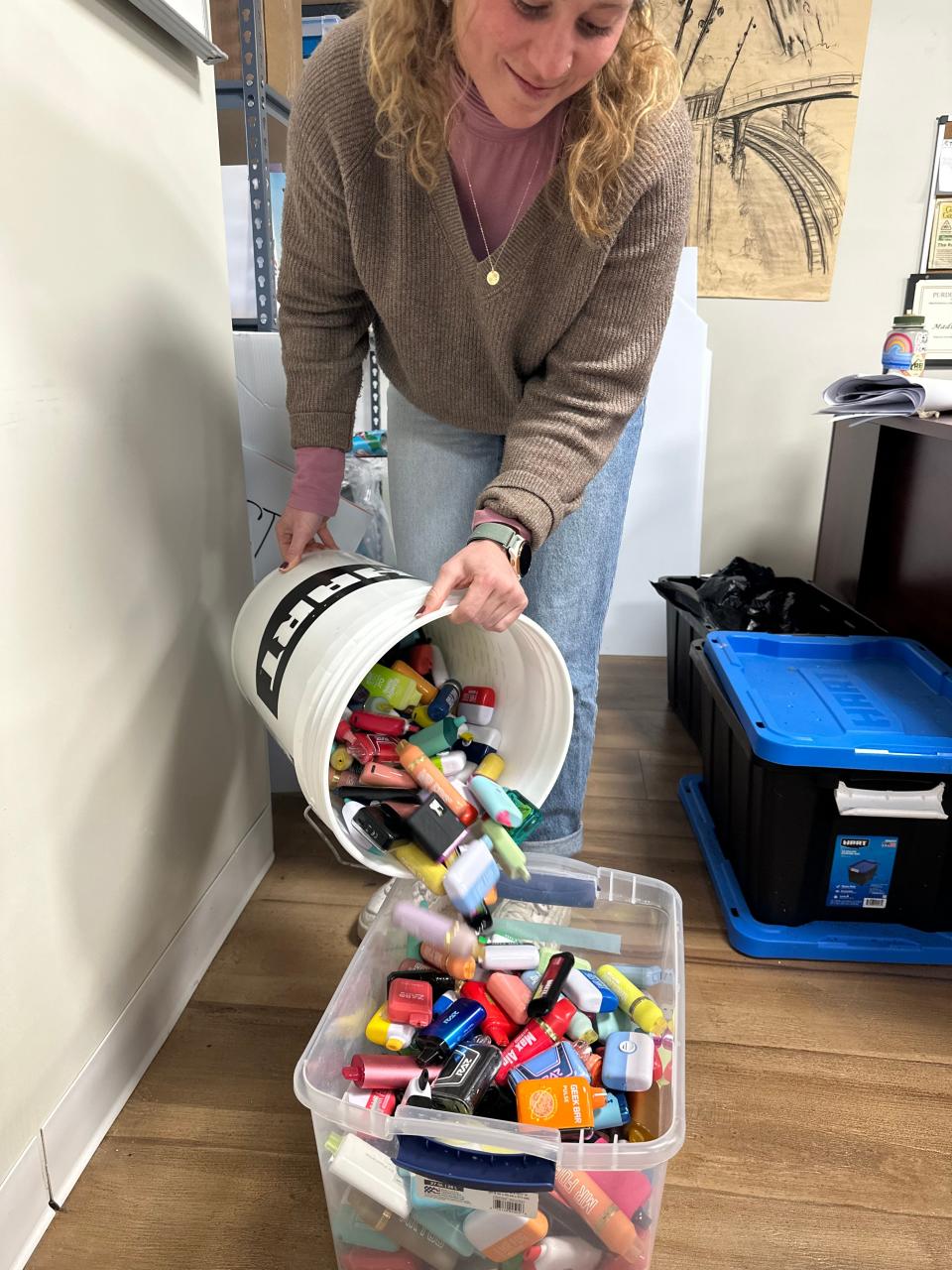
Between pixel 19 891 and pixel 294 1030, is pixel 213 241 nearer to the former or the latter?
pixel 19 891

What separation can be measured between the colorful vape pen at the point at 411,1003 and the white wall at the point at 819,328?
181cm

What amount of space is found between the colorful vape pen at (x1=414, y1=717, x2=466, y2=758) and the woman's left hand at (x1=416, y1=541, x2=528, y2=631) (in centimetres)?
18

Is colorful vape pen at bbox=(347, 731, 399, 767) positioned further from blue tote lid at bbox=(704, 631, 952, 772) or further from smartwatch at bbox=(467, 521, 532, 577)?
blue tote lid at bbox=(704, 631, 952, 772)

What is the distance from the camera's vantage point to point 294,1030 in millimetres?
992

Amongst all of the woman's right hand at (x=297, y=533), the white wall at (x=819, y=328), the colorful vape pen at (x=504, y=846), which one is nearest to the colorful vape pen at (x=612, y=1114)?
the colorful vape pen at (x=504, y=846)

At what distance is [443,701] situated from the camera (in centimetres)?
98

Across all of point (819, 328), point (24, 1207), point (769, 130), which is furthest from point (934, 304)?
point (24, 1207)

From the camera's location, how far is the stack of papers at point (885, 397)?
1.51 meters

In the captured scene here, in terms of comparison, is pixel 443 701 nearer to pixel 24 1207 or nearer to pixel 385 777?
pixel 385 777

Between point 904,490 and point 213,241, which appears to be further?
point 904,490

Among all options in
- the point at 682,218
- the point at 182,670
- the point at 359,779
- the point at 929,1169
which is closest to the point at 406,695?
the point at 359,779

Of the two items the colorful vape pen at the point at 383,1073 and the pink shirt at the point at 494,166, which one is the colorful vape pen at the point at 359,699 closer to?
the pink shirt at the point at 494,166

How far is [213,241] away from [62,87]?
310 mm

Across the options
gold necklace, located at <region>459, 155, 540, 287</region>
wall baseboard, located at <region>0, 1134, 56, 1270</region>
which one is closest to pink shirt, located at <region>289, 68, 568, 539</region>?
gold necklace, located at <region>459, 155, 540, 287</region>
